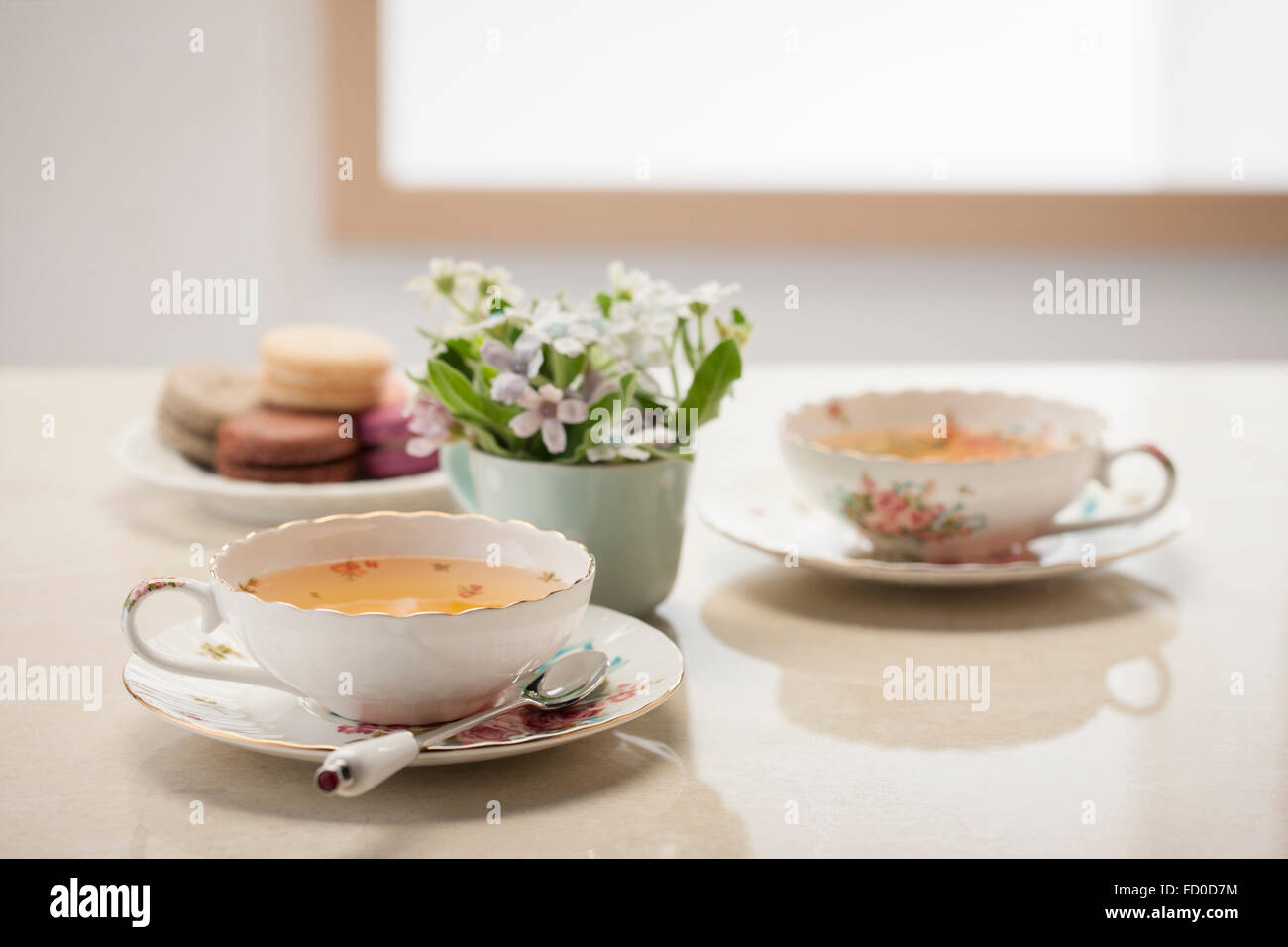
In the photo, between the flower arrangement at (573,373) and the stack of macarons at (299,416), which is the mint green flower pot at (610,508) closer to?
the flower arrangement at (573,373)

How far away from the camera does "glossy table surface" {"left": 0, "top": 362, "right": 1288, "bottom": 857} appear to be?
2.35 ft

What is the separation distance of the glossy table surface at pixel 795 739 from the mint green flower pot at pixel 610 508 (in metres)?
0.05

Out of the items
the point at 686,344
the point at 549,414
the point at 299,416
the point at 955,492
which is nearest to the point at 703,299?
the point at 686,344

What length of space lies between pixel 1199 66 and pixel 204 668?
141 inches

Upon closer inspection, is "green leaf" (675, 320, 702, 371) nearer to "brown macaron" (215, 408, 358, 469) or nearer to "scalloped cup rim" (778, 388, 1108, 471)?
"scalloped cup rim" (778, 388, 1108, 471)

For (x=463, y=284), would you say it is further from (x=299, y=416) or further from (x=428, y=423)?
(x=299, y=416)

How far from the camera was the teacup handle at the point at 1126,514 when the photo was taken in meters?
1.16

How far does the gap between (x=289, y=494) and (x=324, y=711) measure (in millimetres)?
479

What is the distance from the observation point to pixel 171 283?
3.73m

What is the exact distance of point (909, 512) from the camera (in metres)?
1.11

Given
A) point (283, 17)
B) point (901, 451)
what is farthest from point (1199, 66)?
point (901, 451)

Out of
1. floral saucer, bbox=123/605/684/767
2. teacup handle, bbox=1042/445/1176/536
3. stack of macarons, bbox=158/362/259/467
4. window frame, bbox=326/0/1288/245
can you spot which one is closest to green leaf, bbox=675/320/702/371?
floral saucer, bbox=123/605/684/767

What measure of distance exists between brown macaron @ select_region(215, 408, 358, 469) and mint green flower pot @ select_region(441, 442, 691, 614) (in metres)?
0.37
